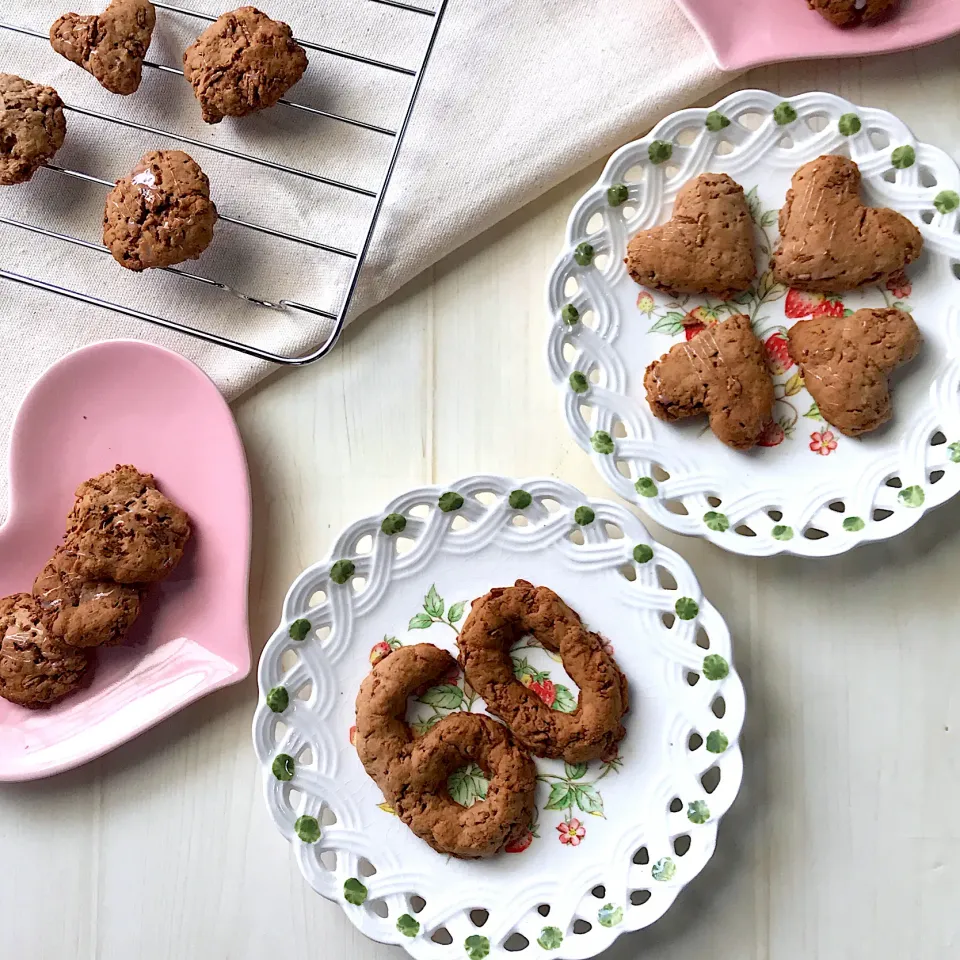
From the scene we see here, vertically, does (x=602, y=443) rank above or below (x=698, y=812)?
above

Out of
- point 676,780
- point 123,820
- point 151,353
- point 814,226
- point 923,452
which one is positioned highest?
point 814,226

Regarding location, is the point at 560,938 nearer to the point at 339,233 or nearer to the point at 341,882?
the point at 341,882

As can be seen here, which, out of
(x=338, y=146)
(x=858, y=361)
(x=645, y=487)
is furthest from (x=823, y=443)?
(x=338, y=146)

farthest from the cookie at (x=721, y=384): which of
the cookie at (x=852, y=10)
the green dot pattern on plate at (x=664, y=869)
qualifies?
the green dot pattern on plate at (x=664, y=869)

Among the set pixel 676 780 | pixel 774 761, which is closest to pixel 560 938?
pixel 676 780

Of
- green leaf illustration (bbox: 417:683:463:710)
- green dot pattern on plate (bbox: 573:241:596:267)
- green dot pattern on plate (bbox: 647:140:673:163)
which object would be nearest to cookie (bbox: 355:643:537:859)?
green leaf illustration (bbox: 417:683:463:710)

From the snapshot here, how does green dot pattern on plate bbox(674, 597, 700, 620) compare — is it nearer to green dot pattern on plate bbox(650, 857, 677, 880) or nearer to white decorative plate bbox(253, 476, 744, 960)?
white decorative plate bbox(253, 476, 744, 960)

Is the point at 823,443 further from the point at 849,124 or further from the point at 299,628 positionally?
the point at 299,628
